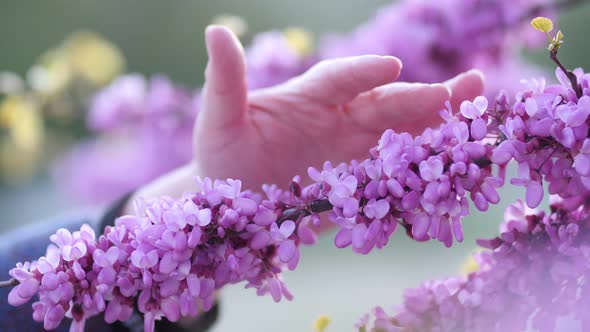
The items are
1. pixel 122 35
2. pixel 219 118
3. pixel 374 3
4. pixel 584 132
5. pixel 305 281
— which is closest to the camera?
pixel 584 132

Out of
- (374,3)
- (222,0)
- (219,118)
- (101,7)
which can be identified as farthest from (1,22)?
(219,118)

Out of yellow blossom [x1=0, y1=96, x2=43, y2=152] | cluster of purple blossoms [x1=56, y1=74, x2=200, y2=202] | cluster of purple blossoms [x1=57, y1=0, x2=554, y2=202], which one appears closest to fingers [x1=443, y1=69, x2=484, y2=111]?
cluster of purple blossoms [x1=57, y1=0, x2=554, y2=202]

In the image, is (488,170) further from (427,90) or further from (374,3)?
(374,3)

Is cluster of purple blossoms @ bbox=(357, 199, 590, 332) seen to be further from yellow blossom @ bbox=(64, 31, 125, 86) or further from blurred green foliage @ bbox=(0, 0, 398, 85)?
blurred green foliage @ bbox=(0, 0, 398, 85)

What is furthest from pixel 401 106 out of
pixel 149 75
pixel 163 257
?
pixel 149 75

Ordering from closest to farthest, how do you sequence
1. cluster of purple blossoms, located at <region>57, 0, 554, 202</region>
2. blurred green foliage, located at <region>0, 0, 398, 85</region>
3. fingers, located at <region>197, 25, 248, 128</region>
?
fingers, located at <region>197, 25, 248, 128</region>, cluster of purple blossoms, located at <region>57, 0, 554, 202</region>, blurred green foliage, located at <region>0, 0, 398, 85</region>

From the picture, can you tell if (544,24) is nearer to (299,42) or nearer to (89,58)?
(299,42)

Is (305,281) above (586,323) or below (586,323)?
below
